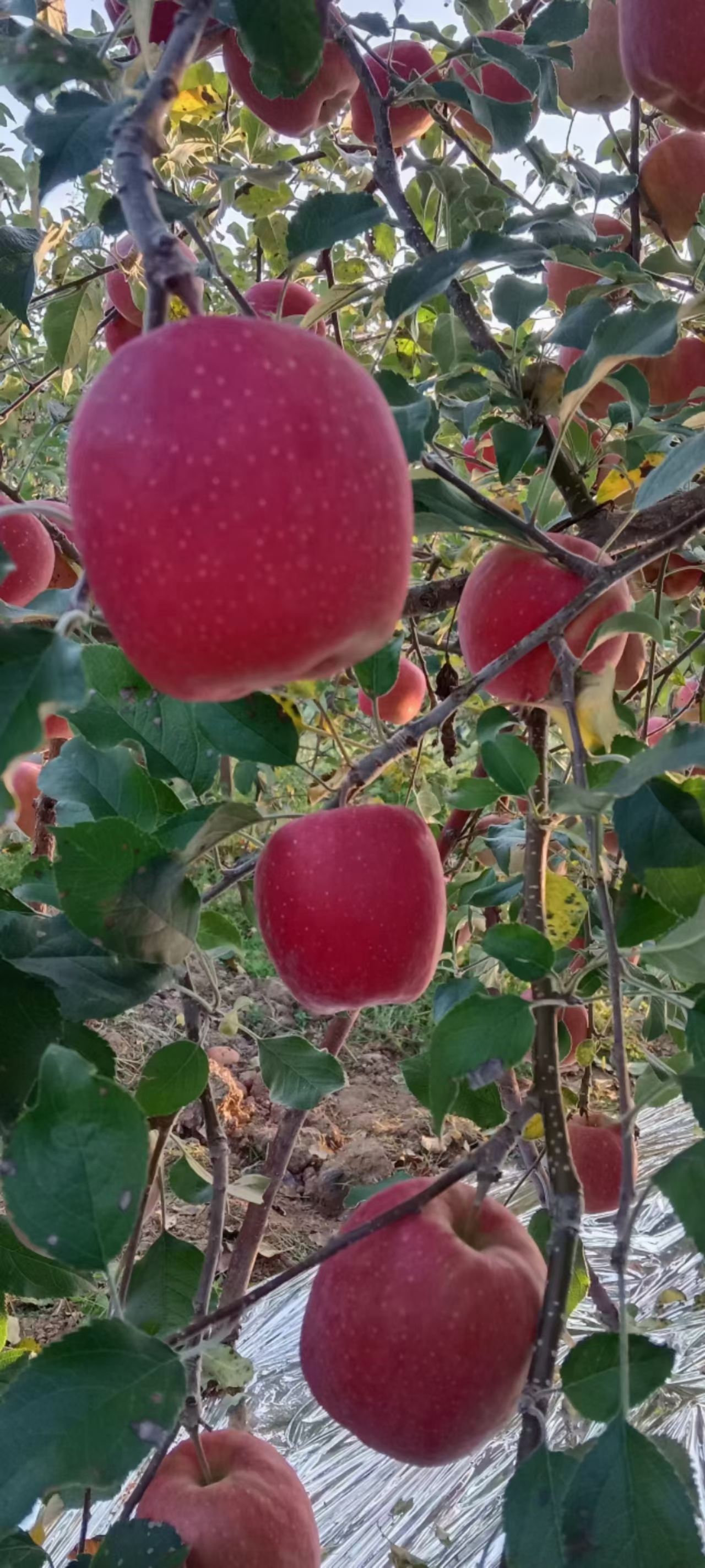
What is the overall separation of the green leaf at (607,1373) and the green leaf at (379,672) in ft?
1.26

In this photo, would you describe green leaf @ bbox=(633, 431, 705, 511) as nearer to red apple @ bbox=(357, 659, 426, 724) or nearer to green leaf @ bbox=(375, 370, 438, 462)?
green leaf @ bbox=(375, 370, 438, 462)

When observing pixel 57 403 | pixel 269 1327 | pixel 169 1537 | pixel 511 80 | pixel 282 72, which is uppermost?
pixel 282 72

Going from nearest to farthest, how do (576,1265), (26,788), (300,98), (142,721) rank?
(142,721), (576,1265), (300,98), (26,788)

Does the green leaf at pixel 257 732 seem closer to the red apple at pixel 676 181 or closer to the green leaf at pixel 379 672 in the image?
the green leaf at pixel 379 672

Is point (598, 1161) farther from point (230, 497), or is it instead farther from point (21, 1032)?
point (230, 497)

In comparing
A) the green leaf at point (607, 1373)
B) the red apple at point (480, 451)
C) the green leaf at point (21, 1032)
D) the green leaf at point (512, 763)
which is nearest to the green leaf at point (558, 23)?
the red apple at point (480, 451)

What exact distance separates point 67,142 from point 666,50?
0.59 m

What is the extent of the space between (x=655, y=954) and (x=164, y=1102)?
29 centimetres

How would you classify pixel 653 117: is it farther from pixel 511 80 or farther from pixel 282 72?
pixel 282 72

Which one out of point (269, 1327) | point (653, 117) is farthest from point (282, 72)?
point (269, 1327)

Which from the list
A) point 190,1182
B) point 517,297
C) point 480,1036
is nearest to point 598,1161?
point 190,1182

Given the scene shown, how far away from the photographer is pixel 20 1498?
397mm

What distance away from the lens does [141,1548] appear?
51 cm

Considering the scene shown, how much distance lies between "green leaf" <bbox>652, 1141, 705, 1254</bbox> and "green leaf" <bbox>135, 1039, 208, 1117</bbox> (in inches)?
11.2
